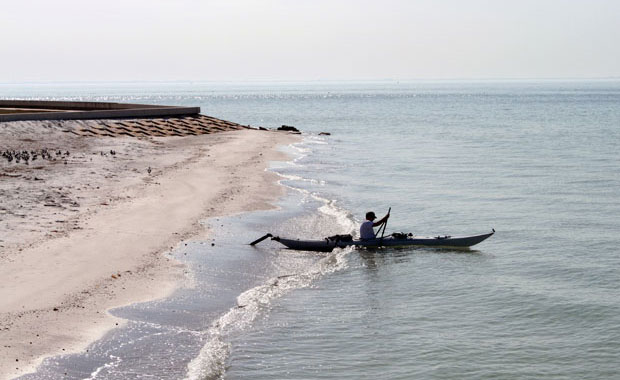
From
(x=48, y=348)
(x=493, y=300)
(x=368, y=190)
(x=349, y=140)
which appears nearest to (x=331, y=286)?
(x=493, y=300)

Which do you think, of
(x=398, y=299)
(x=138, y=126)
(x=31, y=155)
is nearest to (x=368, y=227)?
(x=398, y=299)

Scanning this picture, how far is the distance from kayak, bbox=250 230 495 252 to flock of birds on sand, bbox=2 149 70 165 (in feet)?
57.1

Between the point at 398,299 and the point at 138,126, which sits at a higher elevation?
the point at 138,126

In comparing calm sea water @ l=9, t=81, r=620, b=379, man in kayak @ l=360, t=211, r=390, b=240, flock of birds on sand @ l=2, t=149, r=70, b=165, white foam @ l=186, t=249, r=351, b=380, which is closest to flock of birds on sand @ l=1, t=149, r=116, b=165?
flock of birds on sand @ l=2, t=149, r=70, b=165

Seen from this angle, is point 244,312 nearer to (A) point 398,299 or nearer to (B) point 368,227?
Result: (A) point 398,299

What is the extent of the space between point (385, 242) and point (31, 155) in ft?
70.3

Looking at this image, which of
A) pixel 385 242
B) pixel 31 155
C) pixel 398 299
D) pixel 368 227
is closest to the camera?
pixel 398 299

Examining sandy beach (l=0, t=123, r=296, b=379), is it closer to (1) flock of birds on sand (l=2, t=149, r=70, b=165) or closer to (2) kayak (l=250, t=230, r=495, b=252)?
(1) flock of birds on sand (l=2, t=149, r=70, b=165)

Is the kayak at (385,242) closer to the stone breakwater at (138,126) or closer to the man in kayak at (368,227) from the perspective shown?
the man in kayak at (368,227)

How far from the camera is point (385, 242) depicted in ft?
78.8

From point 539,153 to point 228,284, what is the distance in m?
41.2

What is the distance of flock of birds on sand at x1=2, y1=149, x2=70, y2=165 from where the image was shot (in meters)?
36.1

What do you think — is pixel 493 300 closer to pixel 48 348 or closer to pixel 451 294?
pixel 451 294

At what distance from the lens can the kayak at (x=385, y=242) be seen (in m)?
23.5
